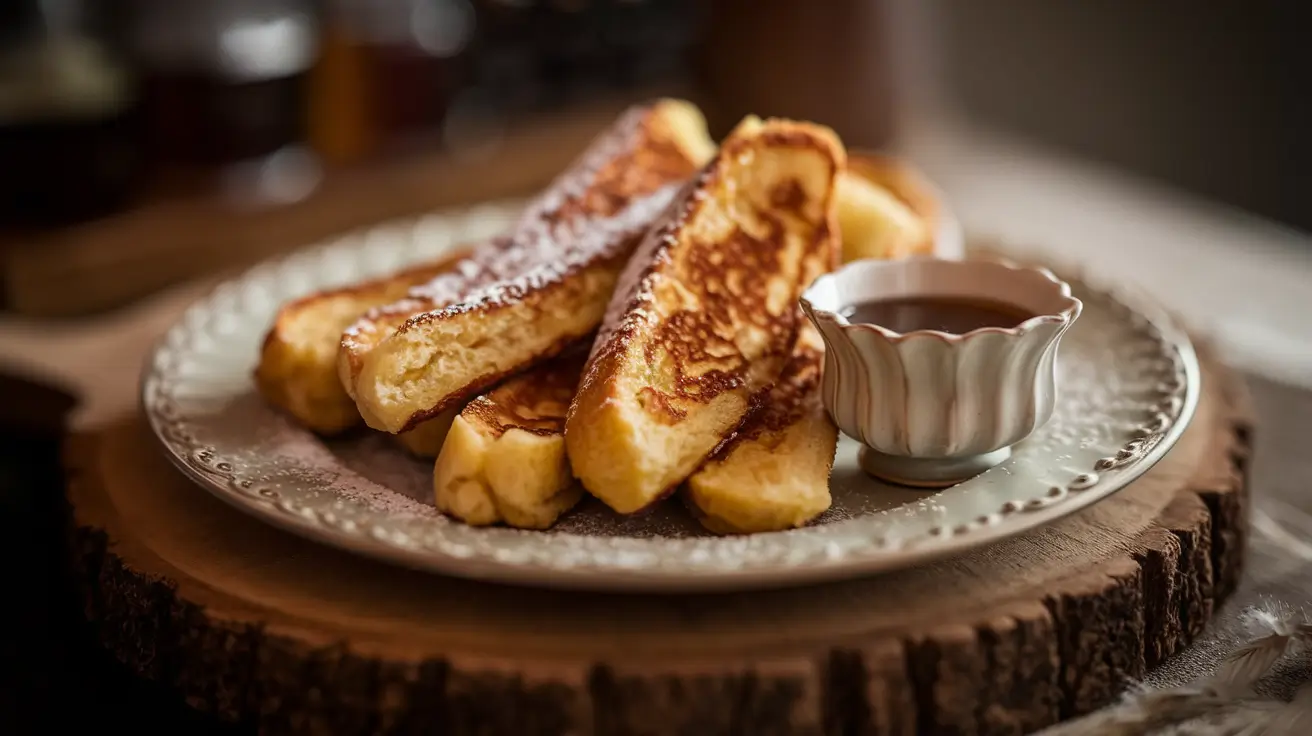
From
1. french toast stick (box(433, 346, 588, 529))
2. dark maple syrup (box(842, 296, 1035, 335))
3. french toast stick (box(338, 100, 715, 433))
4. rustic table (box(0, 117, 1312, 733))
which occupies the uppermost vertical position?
dark maple syrup (box(842, 296, 1035, 335))

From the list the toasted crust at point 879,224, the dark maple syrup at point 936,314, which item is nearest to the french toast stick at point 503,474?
the dark maple syrup at point 936,314

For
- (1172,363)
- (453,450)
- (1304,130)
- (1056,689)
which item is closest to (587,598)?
(453,450)

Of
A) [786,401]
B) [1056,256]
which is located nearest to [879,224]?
[786,401]

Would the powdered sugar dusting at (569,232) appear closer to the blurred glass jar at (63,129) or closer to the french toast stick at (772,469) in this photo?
the french toast stick at (772,469)

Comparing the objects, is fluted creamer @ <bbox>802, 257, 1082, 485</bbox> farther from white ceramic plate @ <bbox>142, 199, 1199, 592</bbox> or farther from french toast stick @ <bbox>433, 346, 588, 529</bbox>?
french toast stick @ <bbox>433, 346, 588, 529</bbox>

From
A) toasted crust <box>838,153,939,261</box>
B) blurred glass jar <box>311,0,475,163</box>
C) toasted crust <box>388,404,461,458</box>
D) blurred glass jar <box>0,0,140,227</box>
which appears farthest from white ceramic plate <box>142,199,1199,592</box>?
blurred glass jar <box>311,0,475,163</box>

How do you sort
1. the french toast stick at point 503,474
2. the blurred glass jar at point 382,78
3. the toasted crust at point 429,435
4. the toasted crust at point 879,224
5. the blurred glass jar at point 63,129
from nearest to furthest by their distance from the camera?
the french toast stick at point 503,474 < the toasted crust at point 429,435 < the toasted crust at point 879,224 < the blurred glass jar at point 63,129 < the blurred glass jar at point 382,78
